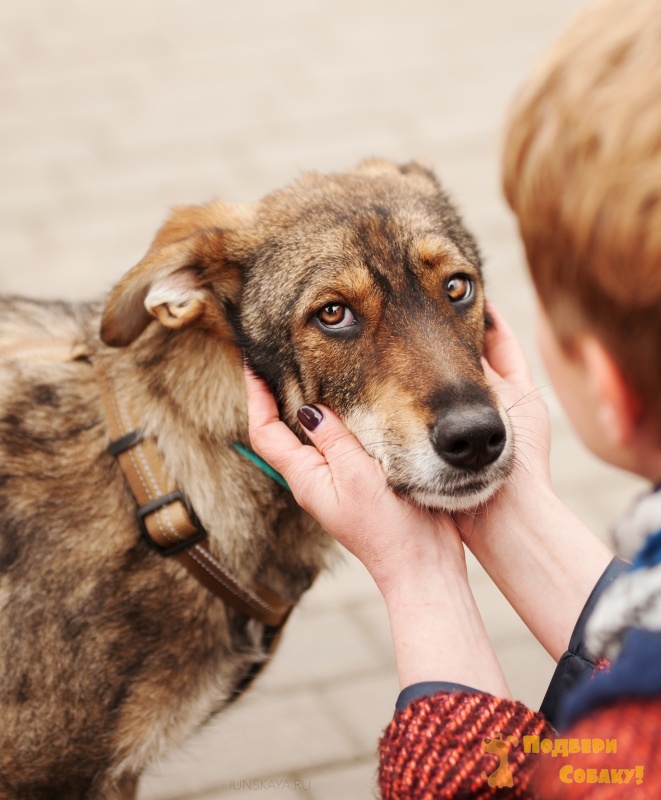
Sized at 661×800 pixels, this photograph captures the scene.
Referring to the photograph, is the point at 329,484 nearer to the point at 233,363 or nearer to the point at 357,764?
the point at 233,363

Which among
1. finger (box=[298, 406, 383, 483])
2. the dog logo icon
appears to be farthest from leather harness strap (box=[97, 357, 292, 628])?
the dog logo icon

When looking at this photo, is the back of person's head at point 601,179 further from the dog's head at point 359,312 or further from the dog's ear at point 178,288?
the dog's ear at point 178,288

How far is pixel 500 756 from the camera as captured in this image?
74.4 inches

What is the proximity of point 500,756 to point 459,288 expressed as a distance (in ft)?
4.43

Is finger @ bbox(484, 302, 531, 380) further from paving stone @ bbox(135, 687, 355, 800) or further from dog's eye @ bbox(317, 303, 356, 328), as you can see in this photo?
paving stone @ bbox(135, 687, 355, 800)

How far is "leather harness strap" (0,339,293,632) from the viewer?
2764 millimetres

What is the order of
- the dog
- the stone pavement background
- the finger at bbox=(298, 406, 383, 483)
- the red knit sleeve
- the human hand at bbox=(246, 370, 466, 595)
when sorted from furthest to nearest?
the stone pavement background
the dog
the finger at bbox=(298, 406, 383, 483)
the human hand at bbox=(246, 370, 466, 595)
the red knit sleeve

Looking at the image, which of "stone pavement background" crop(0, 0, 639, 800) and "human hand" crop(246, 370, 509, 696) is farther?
"stone pavement background" crop(0, 0, 639, 800)

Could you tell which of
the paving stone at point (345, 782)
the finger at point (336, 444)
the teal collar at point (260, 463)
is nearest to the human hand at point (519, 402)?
the finger at point (336, 444)

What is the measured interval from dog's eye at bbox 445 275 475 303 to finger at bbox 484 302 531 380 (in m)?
0.19

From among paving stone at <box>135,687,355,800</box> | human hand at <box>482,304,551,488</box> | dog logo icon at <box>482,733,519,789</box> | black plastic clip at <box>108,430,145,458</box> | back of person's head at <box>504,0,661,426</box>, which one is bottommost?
paving stone at <box>135,687,355,800</box>

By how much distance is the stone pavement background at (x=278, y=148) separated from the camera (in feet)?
12.6

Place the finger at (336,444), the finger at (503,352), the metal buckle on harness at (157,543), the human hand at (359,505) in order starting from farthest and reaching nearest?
the finger at (503,352) → the metal buckle on harness at (157,543) → the finger at (336,444) → the human hand at (359,505)

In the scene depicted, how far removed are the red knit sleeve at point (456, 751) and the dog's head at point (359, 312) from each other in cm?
67
